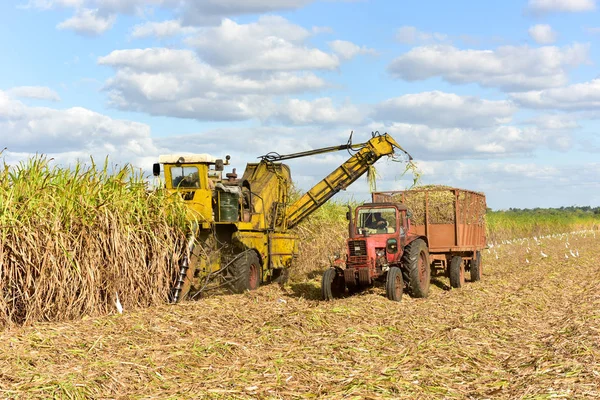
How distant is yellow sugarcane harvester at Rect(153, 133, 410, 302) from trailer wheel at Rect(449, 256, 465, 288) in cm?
321

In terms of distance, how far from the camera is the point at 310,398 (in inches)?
247

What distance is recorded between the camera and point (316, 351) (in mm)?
7922

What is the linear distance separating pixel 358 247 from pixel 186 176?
3885 millimetres

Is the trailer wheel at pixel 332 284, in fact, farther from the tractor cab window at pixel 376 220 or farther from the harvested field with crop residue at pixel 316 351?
the tractor cab window at pixel 376 220

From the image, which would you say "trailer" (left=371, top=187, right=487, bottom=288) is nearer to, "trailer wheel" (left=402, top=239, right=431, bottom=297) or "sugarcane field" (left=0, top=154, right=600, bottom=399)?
"sugarcane field" (left=0, top=154, right=600, bottom=399)

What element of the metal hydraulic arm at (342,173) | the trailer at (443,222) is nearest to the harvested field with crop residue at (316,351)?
the trailer at (443,222)

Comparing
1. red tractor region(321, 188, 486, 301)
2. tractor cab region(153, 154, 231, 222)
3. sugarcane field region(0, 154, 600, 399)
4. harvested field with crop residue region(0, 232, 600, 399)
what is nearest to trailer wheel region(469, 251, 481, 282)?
red tractor region(321, 188, 486, 301)

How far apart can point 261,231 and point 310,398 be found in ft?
28.5

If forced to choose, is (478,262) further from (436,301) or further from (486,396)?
(486,396)

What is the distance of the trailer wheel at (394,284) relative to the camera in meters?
11.7

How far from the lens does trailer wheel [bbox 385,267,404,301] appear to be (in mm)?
11711

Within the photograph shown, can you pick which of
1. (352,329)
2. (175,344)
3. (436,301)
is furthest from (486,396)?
(436,301)

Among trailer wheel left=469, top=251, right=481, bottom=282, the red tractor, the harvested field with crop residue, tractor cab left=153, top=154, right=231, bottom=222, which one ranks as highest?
tractor cab left=153, top=154, right=231, bottom=222

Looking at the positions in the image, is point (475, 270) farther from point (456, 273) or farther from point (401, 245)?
point (401, 245)
